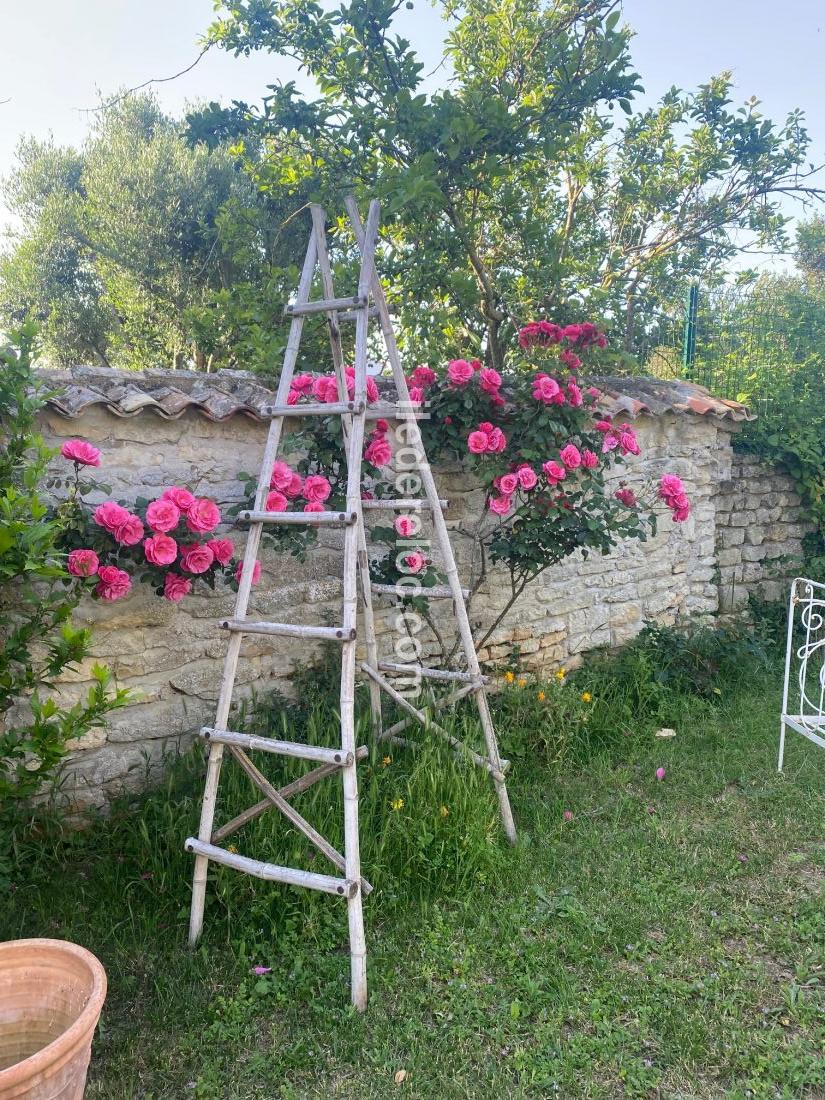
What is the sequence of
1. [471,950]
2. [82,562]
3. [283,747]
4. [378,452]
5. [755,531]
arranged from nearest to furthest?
[283,747] → [471,950] → [82,562] → [378,452] → [755,531]

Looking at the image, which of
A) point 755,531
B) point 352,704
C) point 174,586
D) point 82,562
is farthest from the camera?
point 755,531

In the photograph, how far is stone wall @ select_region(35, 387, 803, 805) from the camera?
2992 mm

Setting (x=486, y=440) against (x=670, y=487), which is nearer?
(x=486, y=440)

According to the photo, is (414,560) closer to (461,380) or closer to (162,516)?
(461,380)

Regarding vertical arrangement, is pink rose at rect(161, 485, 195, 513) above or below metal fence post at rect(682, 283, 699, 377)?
below

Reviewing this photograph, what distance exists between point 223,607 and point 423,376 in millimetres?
1418

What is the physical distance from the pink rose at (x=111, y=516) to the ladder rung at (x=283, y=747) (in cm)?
78

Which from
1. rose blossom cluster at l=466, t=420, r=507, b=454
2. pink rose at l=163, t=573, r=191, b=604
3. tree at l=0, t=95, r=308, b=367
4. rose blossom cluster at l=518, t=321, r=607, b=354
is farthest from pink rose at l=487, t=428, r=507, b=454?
tree at l=0, t=95, r=308, b=367

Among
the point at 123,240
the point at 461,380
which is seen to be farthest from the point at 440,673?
the point at 123,240

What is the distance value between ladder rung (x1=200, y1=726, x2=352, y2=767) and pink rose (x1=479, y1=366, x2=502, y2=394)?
196 cm

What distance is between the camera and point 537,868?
2.90m

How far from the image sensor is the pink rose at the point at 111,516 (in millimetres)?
2639

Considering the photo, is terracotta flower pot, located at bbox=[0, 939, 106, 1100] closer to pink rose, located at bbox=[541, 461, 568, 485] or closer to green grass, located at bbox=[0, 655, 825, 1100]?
green grass, located at bbox=[0, 655, 825, 1100]

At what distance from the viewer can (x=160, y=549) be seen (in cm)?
272
